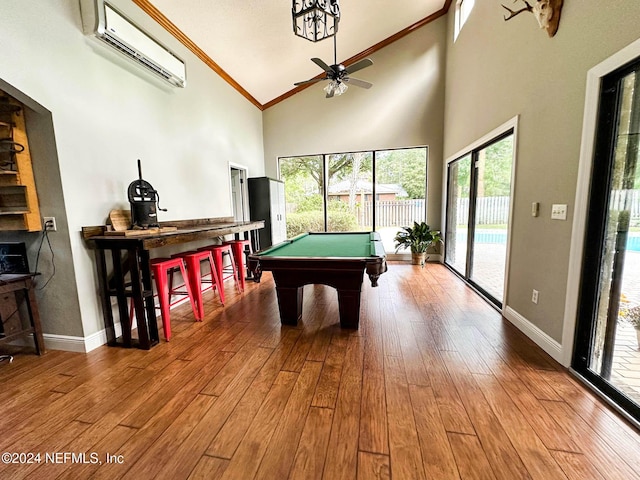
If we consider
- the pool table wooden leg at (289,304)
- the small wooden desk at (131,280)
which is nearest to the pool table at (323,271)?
the pool table wooden leg at (289,304)

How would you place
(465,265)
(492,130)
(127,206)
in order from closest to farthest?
(127,206) < (492,130) < (465,265)

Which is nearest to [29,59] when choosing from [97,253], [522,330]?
[97,253]

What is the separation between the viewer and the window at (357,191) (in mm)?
5828

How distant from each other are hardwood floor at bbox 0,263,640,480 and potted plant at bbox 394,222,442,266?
2.86 metres

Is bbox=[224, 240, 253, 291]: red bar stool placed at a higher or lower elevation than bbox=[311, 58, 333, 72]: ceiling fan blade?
lower

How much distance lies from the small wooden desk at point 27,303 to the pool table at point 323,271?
1826 mm

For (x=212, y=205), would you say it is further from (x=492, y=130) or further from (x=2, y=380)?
(x=492, y=130)

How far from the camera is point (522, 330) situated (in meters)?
2.57

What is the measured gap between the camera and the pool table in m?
2.36

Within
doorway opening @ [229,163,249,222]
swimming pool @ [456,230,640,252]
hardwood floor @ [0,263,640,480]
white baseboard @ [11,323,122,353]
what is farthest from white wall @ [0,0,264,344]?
swimming pool @ [456,230,640,252]

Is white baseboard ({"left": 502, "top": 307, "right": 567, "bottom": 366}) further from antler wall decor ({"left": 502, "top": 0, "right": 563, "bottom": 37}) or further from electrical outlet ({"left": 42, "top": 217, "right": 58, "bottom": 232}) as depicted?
electrical outlet ({"left": 42, "top": 217, "right": 58, "bottom": 232})

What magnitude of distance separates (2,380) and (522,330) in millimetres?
4279

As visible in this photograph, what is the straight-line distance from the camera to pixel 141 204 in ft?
8.61

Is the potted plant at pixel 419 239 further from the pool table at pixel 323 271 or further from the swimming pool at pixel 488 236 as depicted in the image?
the pool table at pixel 323 271
